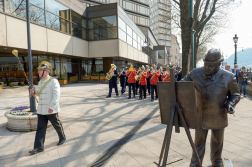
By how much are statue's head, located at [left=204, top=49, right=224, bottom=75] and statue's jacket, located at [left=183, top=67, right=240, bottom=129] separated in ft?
0.38

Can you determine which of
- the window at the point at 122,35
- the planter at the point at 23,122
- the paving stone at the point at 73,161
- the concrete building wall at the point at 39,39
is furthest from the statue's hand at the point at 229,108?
the window at the point at 122,35

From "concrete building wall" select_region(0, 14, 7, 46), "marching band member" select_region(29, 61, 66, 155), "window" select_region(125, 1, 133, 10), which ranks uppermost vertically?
"window" select_region(125, 1, 133, 10)

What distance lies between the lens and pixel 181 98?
7.47ft

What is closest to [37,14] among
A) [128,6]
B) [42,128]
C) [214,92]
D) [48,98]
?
[48,98]

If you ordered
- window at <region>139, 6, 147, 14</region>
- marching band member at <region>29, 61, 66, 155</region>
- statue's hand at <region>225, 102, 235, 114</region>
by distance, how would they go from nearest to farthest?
statue's hand at <region>225, 102, 235, 114</region>, marching band member at <region>29, 61, 66, 155</region>, window at <region>139, 6, 147, 14</region>

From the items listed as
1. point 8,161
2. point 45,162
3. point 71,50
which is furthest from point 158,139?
point 71,50

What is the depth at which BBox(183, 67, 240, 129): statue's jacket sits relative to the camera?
245 cm

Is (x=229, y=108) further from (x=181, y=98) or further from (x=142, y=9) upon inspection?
(x=142, y=9)

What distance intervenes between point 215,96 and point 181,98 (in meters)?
0.58

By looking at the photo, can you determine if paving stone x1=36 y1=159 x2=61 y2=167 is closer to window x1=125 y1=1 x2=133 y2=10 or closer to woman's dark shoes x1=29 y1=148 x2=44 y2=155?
woman's dark shoes x1=29 y1=148 x2=44 y2=155

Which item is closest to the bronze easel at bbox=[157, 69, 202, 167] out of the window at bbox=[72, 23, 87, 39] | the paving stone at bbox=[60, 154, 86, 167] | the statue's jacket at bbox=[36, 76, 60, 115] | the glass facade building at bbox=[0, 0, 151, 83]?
the paving stone at bbox=[60, 154, 86, 167]

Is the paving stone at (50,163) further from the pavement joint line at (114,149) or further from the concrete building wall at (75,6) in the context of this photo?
the concrete building wall at (75,6)

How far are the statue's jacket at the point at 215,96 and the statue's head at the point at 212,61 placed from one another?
0.11 metres

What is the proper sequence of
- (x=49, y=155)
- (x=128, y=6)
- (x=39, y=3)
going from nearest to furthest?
(x=49, y=155) < (x=39, y=3) < (x=128, y=6)
